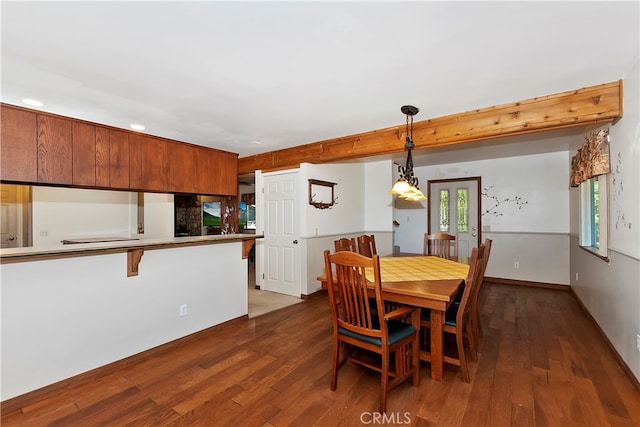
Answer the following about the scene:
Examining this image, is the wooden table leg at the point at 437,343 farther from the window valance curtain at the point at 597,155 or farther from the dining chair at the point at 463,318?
the window valance curtain at the point at 597,155

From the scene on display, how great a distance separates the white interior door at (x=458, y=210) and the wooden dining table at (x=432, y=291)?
10.7ft

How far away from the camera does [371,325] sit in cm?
199

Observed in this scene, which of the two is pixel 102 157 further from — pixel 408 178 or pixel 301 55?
pixel 408 178

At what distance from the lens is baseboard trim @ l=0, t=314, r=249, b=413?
76.7 inches

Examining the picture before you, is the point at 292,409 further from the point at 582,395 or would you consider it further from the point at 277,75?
the point at 277,75

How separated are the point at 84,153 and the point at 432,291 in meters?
3.41

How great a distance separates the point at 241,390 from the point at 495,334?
260 centimetres

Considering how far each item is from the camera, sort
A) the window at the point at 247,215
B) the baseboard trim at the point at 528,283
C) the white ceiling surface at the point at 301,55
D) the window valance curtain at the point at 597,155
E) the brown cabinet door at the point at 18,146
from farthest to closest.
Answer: the window at the point at 247,215 → the baseboard trim at the point at 528,283 → the window valance curtain at the point at 597,155 → the brown cabinet door at the point at 18,146 → the white ceiling surface at the point at 301,55

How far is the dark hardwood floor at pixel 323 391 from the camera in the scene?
183 cm

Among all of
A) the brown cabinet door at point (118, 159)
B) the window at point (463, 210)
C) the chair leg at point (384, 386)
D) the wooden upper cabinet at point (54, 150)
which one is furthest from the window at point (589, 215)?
the wooden upper cabinet at point (54, 150)

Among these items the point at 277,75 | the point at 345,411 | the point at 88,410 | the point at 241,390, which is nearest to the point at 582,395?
the point at 345,411

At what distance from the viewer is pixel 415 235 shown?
6.30m

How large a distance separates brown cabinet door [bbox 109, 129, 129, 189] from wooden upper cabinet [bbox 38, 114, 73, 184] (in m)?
0.33
